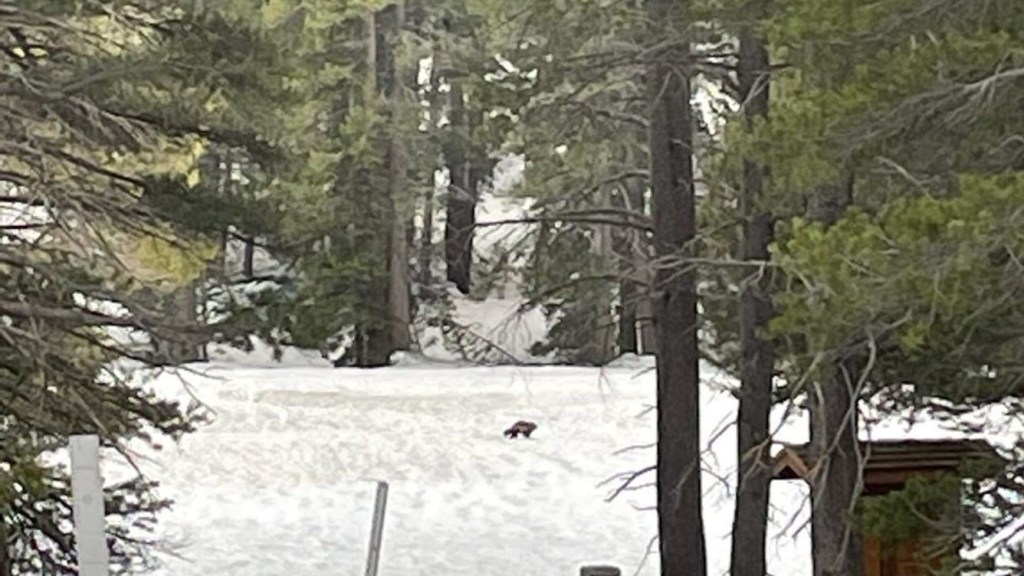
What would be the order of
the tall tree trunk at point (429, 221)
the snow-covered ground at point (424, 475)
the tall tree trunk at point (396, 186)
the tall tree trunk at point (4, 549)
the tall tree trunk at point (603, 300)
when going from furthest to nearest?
1. the tall tree trunk at point (429, 221)
2. the tall tree trunk at point (396, 186)
3. the snow-covered ground at point (424, 475)
4. the tall tree trunk at point (603, 300)
5. the tall tree trunk at point (4, 549)

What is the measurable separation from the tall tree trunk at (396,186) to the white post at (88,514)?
17867 mm

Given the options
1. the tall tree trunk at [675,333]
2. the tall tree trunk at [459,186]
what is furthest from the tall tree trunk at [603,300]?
the tall tree trunk at [459,186]

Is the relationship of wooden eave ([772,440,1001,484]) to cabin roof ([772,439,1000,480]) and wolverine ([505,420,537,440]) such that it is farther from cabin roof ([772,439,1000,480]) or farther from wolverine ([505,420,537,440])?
wolverine ([505,420,537,440])

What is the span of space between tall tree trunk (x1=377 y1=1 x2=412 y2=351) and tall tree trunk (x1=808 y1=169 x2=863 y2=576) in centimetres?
1411

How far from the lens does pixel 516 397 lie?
66.5 ft

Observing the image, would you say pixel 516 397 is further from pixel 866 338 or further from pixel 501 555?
pixel 866 338

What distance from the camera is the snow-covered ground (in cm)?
1407

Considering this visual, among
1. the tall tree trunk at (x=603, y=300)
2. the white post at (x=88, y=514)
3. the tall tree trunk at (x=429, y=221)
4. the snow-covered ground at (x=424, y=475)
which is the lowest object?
the snow-covered ground at (x=424, y=475)

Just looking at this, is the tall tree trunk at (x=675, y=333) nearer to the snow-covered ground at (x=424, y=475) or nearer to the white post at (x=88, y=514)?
the snow-covered ground at (x=424, y=475)

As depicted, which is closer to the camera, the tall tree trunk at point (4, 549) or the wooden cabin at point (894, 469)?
the tall tree trunk at point (4, 549)

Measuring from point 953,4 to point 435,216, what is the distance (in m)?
24.8

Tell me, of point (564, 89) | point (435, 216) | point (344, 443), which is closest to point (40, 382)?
point (564, 89)

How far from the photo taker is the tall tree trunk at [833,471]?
25.6ft

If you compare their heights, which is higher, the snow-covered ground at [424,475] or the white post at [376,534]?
the white post at [376,534]
